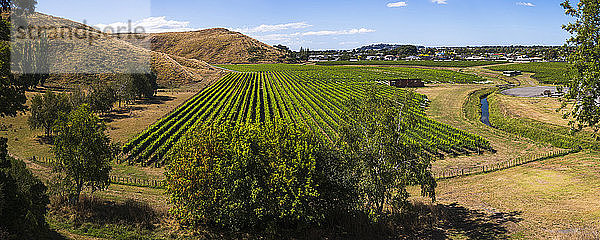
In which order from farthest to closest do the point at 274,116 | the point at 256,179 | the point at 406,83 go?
the point at 406,83 → the point at 274,116 → the point at 256,179

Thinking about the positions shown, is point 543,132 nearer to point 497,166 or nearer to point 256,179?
point 497,166

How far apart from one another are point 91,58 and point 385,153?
12047cm

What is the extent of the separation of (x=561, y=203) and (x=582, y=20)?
54.9 ft

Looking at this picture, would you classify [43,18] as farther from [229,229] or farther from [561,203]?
[561,203]

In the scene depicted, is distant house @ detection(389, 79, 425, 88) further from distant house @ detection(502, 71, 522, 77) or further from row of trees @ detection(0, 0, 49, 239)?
row of trees @ detection(0, 0, 49, 239)

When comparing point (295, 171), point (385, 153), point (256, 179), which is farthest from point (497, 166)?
point (256, 179)

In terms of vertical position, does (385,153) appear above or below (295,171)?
above

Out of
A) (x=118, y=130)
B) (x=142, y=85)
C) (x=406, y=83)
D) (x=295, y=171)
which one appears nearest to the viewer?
(x=295, y=171)

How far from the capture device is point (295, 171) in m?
21.6

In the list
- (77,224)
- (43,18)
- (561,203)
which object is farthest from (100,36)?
(561,203)

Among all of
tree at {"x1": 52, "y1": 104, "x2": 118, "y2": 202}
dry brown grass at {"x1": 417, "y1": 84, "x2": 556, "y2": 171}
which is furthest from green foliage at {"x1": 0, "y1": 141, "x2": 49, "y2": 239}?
dry brown grass at {"x1": 417, "y1": 84, "x2": 556, "y2": 171}

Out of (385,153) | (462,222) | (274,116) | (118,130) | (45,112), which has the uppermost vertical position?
(274,116)

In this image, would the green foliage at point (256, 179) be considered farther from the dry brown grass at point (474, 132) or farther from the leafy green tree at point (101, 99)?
the leafy green tree at point (101, 99)

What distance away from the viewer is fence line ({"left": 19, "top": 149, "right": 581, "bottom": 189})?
3481cm
